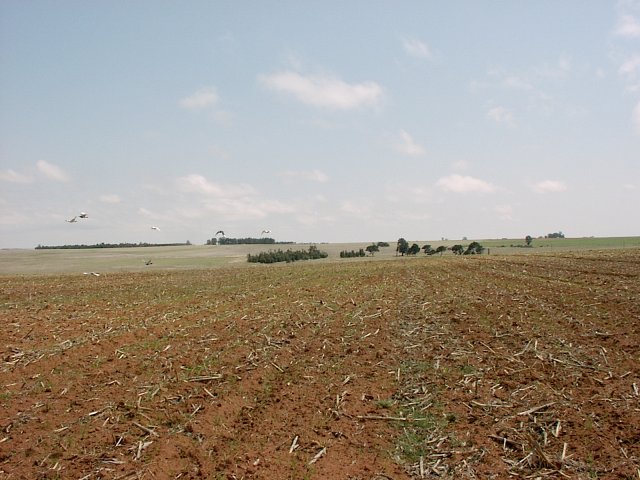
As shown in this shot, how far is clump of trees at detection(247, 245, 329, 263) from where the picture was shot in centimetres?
7411

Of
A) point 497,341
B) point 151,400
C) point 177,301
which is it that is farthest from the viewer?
point 177,301

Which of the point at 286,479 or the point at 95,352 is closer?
the point at 286,479

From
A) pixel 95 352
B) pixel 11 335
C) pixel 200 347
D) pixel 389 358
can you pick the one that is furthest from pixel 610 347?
pixel 11 335

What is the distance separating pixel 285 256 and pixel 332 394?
67.9 meters

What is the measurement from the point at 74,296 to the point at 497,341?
23.2 m

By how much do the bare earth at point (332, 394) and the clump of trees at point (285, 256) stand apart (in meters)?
56.3

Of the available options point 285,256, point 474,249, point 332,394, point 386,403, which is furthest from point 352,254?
point 386,403

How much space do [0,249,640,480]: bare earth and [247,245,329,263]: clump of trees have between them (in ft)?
185

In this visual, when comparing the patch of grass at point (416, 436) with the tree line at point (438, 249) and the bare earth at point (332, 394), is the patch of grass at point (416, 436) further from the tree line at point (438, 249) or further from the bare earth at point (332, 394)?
the tree line at point (438, 249)

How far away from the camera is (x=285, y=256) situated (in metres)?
77.0

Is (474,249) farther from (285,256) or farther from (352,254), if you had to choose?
(285,256)

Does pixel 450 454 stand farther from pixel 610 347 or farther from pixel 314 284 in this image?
pixel 314 284

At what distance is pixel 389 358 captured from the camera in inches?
451

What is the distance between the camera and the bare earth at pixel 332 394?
7047 millimetres
